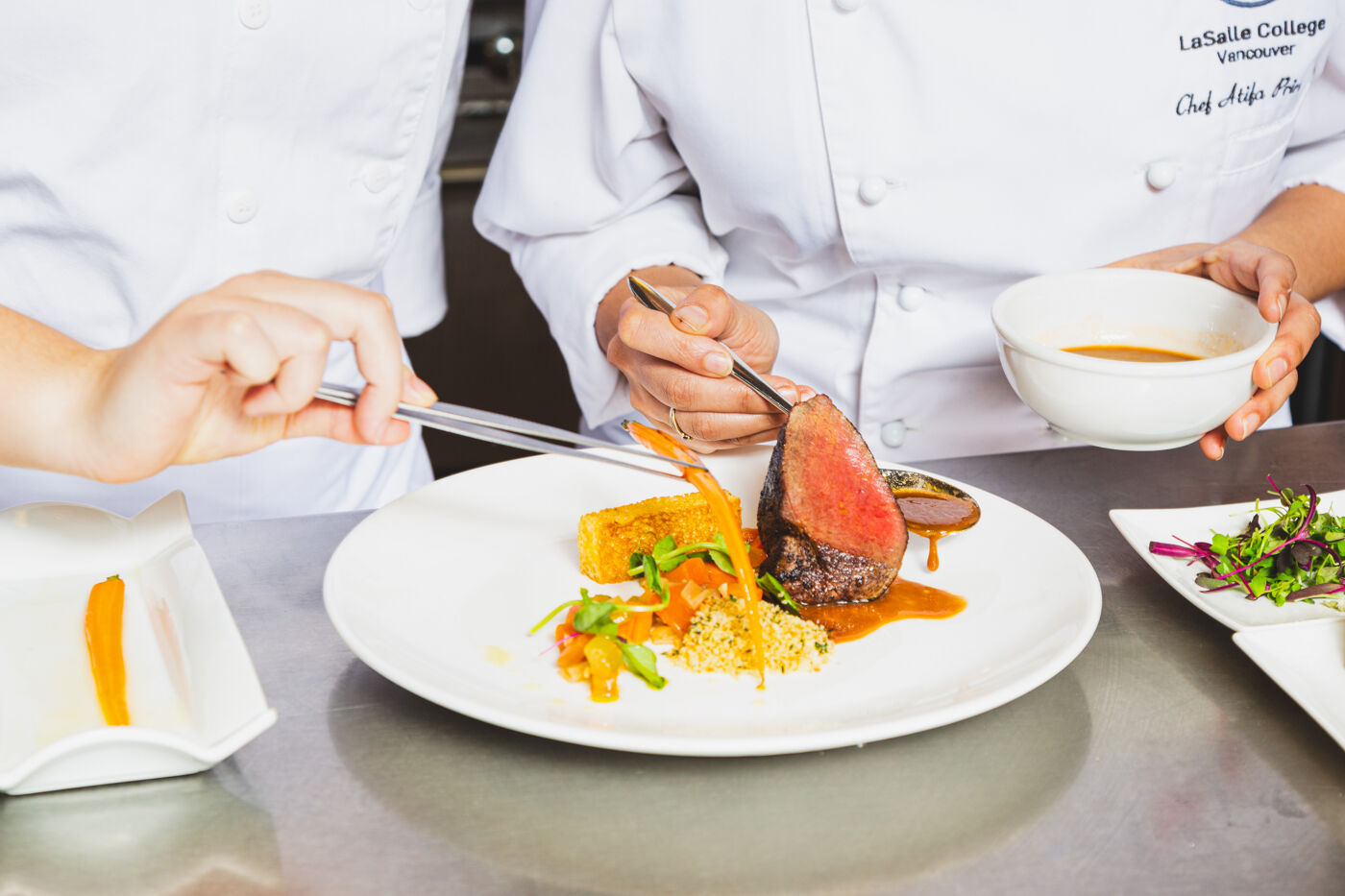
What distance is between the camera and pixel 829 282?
5.16 feet

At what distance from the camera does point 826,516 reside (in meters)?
1.09

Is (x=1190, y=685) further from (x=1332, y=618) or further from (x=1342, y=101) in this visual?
(x=1342, y=101)

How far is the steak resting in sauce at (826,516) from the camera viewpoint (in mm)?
1067

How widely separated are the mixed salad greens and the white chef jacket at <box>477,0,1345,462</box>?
0.52 meters

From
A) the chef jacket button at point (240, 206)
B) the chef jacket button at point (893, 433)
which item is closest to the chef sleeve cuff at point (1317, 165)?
the chef jacket button at point (893, 433)

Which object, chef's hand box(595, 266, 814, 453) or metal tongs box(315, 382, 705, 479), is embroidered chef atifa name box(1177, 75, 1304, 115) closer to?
chef's hand box(595, 266, 814, 453)

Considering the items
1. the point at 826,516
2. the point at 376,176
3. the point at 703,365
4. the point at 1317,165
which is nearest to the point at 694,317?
the point at 703,365

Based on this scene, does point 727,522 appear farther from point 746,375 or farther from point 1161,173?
point 1161,173

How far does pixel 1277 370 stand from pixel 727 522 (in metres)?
0.54

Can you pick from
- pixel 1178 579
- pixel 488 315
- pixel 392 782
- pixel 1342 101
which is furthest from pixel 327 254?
pixel 488 315

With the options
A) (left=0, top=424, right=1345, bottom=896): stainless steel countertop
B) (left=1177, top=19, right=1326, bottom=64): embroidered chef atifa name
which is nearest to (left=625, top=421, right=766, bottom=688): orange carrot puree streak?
(left=0, top=424, right=1345, bottom=896): stainless steel countertop

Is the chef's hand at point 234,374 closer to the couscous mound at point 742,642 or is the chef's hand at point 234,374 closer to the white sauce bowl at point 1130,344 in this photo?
the couscous mound at point 742,642

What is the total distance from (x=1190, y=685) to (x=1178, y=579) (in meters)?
0.11

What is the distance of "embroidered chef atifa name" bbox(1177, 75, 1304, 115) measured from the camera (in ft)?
4.73
